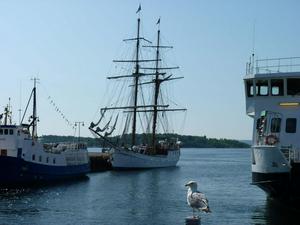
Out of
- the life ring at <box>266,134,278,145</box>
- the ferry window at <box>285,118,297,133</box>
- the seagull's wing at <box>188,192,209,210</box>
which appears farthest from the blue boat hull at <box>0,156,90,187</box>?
the seagull's wing at <box>188,192,209,210</box>

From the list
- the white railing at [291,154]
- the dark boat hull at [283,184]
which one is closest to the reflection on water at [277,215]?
the dark boat hull at [283,184]

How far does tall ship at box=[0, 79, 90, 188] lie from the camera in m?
54.7

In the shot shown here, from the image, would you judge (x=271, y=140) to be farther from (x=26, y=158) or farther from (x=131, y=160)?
(x=131, y=160)

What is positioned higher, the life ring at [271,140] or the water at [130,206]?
the life ring at [271,140]

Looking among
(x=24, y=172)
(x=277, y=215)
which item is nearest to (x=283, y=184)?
(x=277, y=215)

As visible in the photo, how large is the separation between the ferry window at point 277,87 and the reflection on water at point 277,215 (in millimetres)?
6619

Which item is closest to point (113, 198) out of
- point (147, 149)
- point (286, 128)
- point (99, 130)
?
point (286, 128)

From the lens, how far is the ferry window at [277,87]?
116ft

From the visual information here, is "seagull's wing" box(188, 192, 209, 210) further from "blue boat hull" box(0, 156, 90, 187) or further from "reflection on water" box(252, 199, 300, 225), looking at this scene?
"blue boat hull" box(0, 156, 90, 187)

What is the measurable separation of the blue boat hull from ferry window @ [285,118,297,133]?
29337mm

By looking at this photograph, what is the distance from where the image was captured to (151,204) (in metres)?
42.2

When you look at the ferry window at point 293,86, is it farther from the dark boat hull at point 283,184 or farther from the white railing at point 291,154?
the dark boat hull at point 283,184

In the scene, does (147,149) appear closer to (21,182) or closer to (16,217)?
(21,182)

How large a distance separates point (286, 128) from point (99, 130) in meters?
56.5
